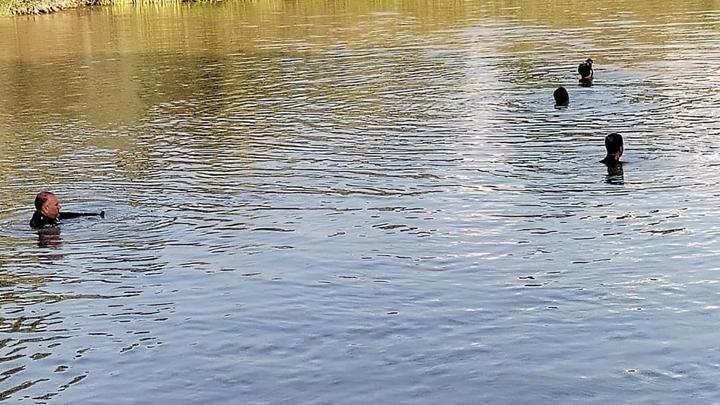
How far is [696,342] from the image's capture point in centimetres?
1195

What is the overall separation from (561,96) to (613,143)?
24.9 ft

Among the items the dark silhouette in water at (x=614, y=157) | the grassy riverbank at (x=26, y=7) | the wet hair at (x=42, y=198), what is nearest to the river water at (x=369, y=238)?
the dark silhouette in water at (x=614, y=157)

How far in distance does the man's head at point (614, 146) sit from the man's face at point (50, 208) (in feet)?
30.8

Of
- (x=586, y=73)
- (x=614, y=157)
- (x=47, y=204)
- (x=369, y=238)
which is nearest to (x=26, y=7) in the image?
(x=586, y=73)

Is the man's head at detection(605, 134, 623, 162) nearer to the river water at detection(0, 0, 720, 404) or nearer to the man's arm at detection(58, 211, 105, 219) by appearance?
the river water at detection(0, 0, 720, 404)

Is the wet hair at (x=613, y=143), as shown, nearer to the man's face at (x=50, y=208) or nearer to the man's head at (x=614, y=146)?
the man's head at (x=614, y=146)

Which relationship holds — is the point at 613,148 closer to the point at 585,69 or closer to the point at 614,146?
the point at 614,146

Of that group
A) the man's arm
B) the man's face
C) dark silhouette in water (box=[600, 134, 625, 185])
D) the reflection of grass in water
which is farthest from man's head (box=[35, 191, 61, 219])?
the reflection of grass in water

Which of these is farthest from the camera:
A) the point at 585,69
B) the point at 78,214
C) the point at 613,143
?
the point at 585,69

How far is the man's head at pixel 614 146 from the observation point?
20.6 m

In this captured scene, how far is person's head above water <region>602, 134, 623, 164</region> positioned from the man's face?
370 inches

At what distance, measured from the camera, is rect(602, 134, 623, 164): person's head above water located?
20609mm

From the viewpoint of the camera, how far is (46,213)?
17.5 meters

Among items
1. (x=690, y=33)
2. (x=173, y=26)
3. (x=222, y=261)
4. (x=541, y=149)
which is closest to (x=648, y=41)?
(x=690, y=33)
